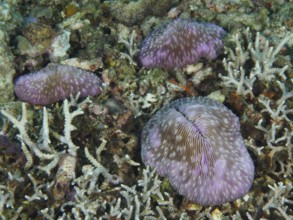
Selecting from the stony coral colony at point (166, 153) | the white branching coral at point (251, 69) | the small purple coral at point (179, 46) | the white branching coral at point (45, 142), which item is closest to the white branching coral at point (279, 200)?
the stony coral colony at point (166, 153)

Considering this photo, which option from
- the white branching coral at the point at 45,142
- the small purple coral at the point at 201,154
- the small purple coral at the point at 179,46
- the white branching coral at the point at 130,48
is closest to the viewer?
the small purple coral at the point at 201,154

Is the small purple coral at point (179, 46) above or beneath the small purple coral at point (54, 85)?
above

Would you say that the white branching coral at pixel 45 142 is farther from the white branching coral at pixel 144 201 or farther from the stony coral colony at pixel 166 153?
the white branching coral at pixel 144 201

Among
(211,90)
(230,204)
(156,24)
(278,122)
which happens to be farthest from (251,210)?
(156,24)

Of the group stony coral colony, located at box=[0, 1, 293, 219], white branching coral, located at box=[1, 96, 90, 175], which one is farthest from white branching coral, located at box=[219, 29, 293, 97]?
white branching coral, located at box=[1, 96, 90, 175]

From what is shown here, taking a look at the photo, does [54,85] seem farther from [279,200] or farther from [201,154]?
[279,200]

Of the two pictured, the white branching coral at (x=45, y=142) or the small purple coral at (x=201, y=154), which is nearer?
the small purple coral at (x=201, y=154)

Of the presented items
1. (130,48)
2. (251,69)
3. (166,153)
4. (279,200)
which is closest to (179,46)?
(130,48)

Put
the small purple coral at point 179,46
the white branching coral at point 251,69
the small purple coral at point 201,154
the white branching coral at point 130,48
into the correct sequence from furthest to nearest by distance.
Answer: the white branching coral at point 130,48, the small purple coral at point 179,46, the white branching coral at point 251,69, the small purple coral at point 201,154
